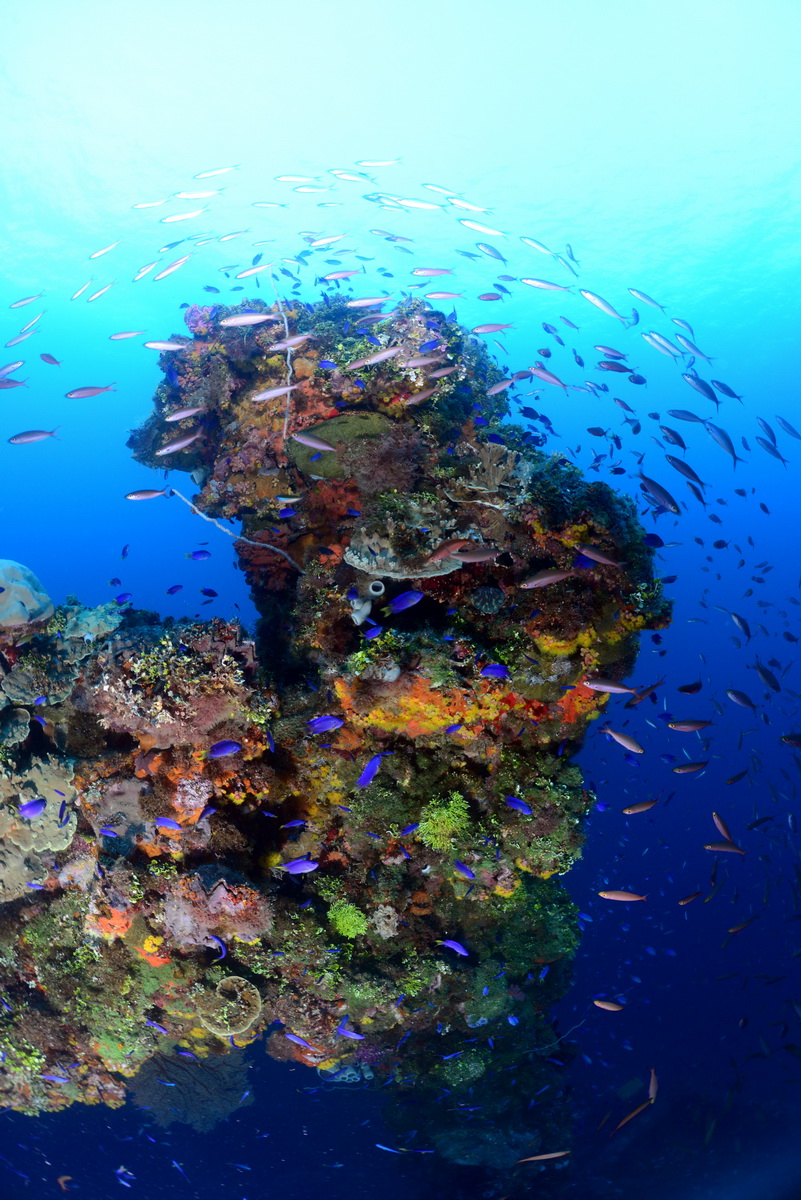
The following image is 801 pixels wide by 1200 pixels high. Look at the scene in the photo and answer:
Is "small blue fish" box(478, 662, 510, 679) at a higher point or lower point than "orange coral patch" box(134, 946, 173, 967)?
higher

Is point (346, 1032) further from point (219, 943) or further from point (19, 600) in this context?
point (19, 600)

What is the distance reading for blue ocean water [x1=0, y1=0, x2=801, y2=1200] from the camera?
1460 centimetres

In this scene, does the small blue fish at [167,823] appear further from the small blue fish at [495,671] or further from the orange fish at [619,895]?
the orange fish at [619,895]

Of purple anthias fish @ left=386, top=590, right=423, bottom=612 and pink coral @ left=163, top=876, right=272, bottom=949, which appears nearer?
purple anthias fish @ left=386, top=590, right=423, bottom=612

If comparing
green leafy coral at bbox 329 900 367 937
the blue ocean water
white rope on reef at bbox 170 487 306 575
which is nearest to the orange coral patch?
green leafy coral at bbox 329 900 367 937

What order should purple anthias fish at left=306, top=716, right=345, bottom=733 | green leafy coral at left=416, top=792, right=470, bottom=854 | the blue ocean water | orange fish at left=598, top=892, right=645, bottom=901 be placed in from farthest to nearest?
the blue ocean water
green leafy coral at left=416, top=792, right=470, bottom=854
orange fish at left=598, top=892, right=645, bottom=901
purple anthias fish at left=306, top=716, right=345, bottom=733

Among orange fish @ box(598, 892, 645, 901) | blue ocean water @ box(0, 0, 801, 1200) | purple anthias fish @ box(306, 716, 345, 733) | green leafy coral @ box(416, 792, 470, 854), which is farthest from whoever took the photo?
blue ocean water @ box(0, 0, 801, 1200)

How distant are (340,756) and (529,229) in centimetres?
3316

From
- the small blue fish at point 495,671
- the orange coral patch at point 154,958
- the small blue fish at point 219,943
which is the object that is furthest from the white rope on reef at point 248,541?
the orange coral patch at point 154,958

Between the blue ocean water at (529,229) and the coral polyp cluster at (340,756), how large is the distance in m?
4.02

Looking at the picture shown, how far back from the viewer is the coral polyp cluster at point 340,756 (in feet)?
22.9

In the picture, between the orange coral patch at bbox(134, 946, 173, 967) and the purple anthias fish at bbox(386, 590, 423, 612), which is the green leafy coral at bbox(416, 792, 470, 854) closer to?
the purple anthias fish at bbox(386, 590, 423, 612)

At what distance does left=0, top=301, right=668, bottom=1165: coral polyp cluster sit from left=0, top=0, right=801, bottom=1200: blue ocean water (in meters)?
4.02

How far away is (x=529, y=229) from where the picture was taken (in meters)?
29.8
